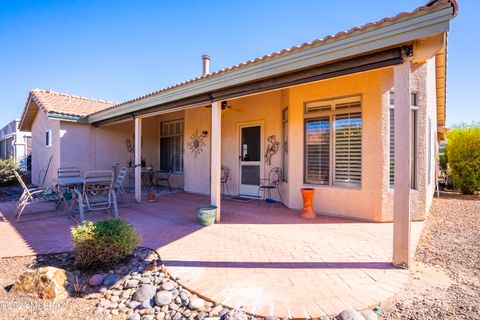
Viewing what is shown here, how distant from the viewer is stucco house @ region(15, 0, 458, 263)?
307 cm

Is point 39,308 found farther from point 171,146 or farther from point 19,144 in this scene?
point 19,144

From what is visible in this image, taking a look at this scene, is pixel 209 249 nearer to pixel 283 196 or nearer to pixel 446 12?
pixel 283 196

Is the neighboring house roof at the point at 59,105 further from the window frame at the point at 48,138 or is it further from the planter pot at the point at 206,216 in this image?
the planter pot at the point at 206,216

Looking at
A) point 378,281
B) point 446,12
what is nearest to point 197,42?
point 446,12

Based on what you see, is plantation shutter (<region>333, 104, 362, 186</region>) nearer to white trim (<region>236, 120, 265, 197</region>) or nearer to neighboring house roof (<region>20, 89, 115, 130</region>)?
white trim (<region>236, 120, 265, 197</region>)

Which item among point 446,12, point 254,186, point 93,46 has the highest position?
point 93,46

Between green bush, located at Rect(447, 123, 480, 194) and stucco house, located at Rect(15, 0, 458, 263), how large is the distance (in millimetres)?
1385

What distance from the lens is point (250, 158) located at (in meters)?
7.89

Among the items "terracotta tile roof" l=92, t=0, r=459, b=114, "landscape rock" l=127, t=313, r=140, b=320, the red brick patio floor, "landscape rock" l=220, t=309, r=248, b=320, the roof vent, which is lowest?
"landscape rock" l=127, t=313, r=140, b=320

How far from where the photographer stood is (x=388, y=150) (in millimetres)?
5109

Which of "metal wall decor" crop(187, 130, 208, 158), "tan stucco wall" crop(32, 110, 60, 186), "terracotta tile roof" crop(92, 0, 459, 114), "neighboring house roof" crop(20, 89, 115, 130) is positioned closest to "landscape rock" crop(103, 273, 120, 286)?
"terracotta tile roof" crop(92, 0, 459, 114)

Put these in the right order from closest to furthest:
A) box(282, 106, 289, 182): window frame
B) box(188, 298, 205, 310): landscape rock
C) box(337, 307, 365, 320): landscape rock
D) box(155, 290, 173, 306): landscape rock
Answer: box(337, 307, 365, 320): landscape rock
box(188, 298, 205, 310): landscape rock
box(155, 290, 173, 306): landscape rock
box(282, 106, 289, 182): window frame

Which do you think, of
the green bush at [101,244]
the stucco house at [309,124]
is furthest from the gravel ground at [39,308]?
the stucco house at [309,124]

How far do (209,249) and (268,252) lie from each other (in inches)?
34.9
